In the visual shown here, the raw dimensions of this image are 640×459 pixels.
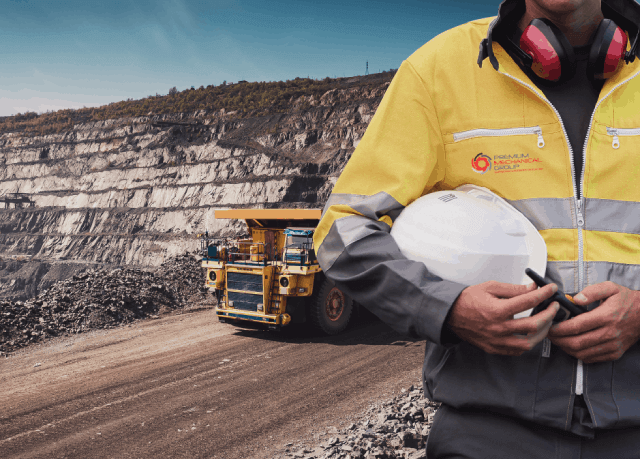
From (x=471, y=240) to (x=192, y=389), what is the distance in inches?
264

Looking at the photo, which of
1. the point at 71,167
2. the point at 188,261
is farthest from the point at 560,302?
the point at 71,167

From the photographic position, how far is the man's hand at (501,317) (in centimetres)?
103

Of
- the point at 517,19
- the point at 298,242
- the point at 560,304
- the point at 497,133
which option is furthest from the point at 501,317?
the point at 298,242

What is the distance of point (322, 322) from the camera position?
9.93 meters

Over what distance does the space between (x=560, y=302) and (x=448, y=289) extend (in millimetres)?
258

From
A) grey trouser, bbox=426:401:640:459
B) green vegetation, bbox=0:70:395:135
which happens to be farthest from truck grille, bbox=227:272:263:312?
green vegetation, bbox=0:70:395:135

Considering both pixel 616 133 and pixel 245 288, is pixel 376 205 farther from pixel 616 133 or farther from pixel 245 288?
pixel 245 288

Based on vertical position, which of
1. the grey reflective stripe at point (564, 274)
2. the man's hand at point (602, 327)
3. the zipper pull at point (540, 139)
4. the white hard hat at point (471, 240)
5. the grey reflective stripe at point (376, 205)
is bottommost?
the man's hand at point (602, 327)

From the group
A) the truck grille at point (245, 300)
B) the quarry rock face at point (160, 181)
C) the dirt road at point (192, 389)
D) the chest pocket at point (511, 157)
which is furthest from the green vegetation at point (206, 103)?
the chest pocket at point (511, 157)

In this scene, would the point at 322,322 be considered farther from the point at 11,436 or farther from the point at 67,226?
the point at 67,226

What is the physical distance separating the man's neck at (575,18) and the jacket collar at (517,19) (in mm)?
45

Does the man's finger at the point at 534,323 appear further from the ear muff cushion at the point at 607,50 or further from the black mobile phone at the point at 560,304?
the ear muff cushion at the point at 607,50

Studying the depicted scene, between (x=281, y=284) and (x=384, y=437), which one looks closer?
(x=384, y=437)

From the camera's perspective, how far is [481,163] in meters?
1.32
